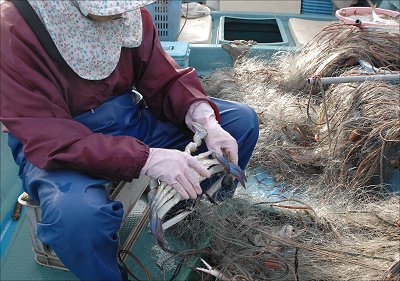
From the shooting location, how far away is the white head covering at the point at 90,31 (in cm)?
178

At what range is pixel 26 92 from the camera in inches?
68.0

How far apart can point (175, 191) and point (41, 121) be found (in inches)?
24.1

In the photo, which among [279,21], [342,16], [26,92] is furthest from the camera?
[279,21]

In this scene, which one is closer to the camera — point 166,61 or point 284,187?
point 166,61

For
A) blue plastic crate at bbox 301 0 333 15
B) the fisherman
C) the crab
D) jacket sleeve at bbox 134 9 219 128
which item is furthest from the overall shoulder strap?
blue plastic crate at bbox 301 0 333 15

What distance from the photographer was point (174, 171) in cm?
184

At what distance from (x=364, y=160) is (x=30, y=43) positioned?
1.84m

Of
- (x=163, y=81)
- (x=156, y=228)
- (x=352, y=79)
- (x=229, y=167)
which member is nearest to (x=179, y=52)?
(x=163, y=81)

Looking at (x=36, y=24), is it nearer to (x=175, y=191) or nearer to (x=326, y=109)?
(x=175, y=191)

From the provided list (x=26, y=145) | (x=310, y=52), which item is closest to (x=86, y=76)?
(x=26, y=145)

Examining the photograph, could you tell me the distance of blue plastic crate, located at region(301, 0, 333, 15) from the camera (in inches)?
230

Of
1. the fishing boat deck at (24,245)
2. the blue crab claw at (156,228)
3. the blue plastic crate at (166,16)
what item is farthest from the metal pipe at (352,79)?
the blue plastic crate at (166,16)

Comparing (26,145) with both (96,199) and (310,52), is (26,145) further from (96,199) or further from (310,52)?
(310,52)

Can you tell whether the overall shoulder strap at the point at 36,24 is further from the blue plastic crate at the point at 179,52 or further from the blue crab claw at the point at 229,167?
the blue plastic crate at the point at 179,52
